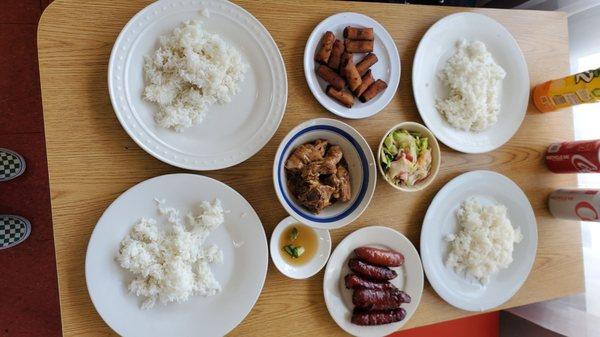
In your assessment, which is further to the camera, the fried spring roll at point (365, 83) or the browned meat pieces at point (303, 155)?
the fried spring roll at point (365, 83)

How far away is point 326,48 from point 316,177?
52cm

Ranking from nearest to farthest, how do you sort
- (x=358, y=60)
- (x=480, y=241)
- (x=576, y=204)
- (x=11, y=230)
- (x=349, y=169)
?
1. (x=349, y=169)
2. (x=358, y=60)
3. (x=480, y=241)
4. (x=576, y=204)
5. (x=11, y=230)

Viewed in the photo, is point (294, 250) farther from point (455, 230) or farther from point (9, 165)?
point (9, 165)

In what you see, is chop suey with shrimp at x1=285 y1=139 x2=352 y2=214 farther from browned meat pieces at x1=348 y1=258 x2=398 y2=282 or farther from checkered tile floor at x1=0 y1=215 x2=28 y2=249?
checkered tile floor at x1=0 y1=215 x2=28 y2=249

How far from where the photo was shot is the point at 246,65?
1.39m

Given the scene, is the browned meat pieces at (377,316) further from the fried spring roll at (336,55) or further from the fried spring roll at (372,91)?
the fried spring roll at (336,55)

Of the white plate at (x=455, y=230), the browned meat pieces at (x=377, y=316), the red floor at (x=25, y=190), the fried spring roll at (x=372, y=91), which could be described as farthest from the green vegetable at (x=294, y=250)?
the red floor at (x=25, y=190)

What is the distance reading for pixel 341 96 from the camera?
4.77 feet

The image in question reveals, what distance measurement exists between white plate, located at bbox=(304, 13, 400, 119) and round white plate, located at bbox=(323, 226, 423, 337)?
0.49m

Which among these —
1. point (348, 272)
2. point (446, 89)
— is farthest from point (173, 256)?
point (446, 89)

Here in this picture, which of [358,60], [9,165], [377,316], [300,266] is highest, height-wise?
[358,60]

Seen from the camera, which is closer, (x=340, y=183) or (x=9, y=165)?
(x=340, y=183)

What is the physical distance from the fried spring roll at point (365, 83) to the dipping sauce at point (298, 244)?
0.56m

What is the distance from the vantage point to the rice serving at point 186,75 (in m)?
1.27
